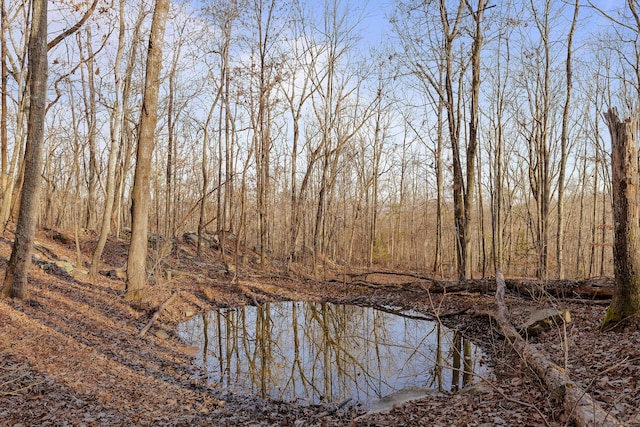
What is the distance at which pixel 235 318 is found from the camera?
470 inches

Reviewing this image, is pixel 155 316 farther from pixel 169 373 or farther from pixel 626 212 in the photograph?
pixel 626 212

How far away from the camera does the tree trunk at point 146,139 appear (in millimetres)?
10148

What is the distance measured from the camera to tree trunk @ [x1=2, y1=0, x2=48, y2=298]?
791cm

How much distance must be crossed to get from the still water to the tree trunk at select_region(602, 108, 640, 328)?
2.70m

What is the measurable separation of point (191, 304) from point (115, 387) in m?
6.73

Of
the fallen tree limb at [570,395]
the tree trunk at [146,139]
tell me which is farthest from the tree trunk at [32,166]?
the fallen tree limb at [570,395]

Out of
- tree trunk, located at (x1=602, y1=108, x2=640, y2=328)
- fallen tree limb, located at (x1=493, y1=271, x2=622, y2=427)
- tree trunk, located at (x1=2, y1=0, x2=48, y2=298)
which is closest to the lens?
fallen tree limb, located at (x1=493, y1=271, x2=622, y2=427)

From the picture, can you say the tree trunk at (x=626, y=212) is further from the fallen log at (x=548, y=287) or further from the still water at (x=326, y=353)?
the still water at (x=326, y=353)

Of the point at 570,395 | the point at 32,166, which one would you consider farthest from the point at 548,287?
the point at 32,166

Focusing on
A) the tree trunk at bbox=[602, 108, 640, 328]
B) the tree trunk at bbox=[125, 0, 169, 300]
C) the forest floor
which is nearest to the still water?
the forest floor

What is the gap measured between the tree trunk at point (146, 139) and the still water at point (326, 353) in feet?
7.71

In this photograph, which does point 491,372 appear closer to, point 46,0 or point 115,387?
point 115,387

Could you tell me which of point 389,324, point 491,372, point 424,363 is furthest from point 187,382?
point 389,324

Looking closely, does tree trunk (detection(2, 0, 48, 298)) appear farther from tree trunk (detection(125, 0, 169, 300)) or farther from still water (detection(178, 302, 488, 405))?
still water (detection(178, 302, 488, 405))
